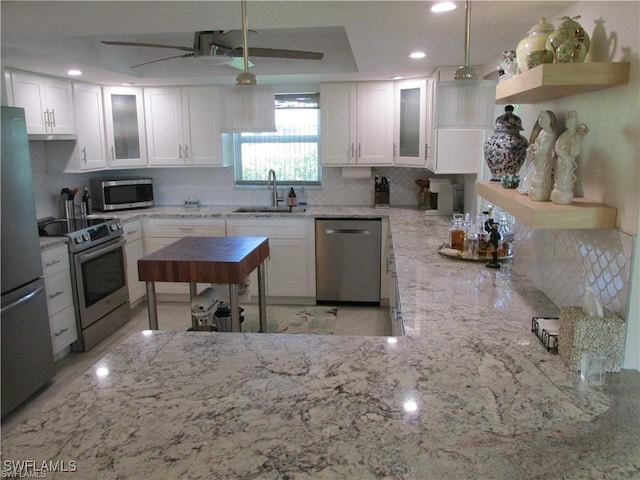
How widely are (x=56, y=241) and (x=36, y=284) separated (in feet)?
1.75

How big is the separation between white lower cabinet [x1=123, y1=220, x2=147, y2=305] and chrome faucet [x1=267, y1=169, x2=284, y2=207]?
1.39m

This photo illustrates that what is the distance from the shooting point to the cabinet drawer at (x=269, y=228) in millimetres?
4773

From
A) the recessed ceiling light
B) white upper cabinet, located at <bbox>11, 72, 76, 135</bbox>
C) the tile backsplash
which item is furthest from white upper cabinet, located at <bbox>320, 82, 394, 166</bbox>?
the recessed ceiling light

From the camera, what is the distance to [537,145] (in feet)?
5.96

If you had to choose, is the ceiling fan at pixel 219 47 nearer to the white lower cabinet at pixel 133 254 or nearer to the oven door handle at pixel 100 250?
the oven door handle at pixel 100 250

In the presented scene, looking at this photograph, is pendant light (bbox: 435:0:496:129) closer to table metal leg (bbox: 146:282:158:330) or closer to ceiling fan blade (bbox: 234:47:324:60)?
ceiling fan blade (bbox: 234:47:324:60)

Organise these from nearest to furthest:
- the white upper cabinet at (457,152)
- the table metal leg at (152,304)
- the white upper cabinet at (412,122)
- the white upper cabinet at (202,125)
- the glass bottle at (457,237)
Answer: the glass bottle at (457,237) → the table metal leg at (152,304) → the white upper cabinet at (457,152) → the white upper cabinet at (412,122) → the white upper cabinet at (202,125)

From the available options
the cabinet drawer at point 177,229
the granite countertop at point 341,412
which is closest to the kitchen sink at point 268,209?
the cabinet drawer at point 177,229

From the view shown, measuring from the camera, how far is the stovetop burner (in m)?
3.78

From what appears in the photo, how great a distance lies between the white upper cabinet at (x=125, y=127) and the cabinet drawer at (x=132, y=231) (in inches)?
27.7

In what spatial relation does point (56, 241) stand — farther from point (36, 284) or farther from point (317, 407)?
point (317, 407)

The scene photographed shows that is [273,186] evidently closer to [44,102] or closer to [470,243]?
[44,102]

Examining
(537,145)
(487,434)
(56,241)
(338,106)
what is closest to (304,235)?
(338,106)

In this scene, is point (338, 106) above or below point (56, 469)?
above
